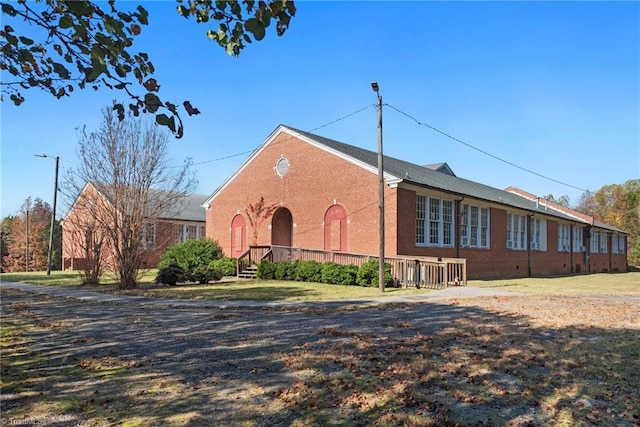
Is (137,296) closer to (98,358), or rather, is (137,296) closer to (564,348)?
(98,358)

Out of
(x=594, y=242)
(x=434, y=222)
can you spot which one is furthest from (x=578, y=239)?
(x=434, y=222)

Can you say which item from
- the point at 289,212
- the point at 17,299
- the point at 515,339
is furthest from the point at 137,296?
the point at 289,212

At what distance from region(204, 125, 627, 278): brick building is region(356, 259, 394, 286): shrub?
3118 millimetres

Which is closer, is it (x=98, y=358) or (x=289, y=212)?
(x=98, y=358)

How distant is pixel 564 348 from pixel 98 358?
6615mm

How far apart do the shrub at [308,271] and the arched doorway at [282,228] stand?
22.1ft

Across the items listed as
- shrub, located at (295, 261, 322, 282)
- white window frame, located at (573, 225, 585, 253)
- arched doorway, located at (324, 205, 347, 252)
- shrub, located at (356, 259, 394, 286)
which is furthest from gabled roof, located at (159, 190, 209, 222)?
white window frame, located at (573, 225, 585, 253)

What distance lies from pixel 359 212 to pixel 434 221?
418 cm

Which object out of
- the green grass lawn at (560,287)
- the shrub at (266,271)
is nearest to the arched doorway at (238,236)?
the shrub at (266,271)

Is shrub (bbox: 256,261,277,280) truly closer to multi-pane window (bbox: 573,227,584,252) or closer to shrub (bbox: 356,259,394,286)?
shrub (bbox: 356,259,394,286)

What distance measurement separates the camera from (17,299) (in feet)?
49.1

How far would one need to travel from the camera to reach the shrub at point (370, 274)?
19.7m

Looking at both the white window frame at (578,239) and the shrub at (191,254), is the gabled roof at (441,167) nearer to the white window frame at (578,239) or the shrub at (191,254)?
the white window frame at (578,239)

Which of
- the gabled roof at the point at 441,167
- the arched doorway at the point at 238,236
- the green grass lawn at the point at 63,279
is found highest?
the gabled roof at the point at 441,167
